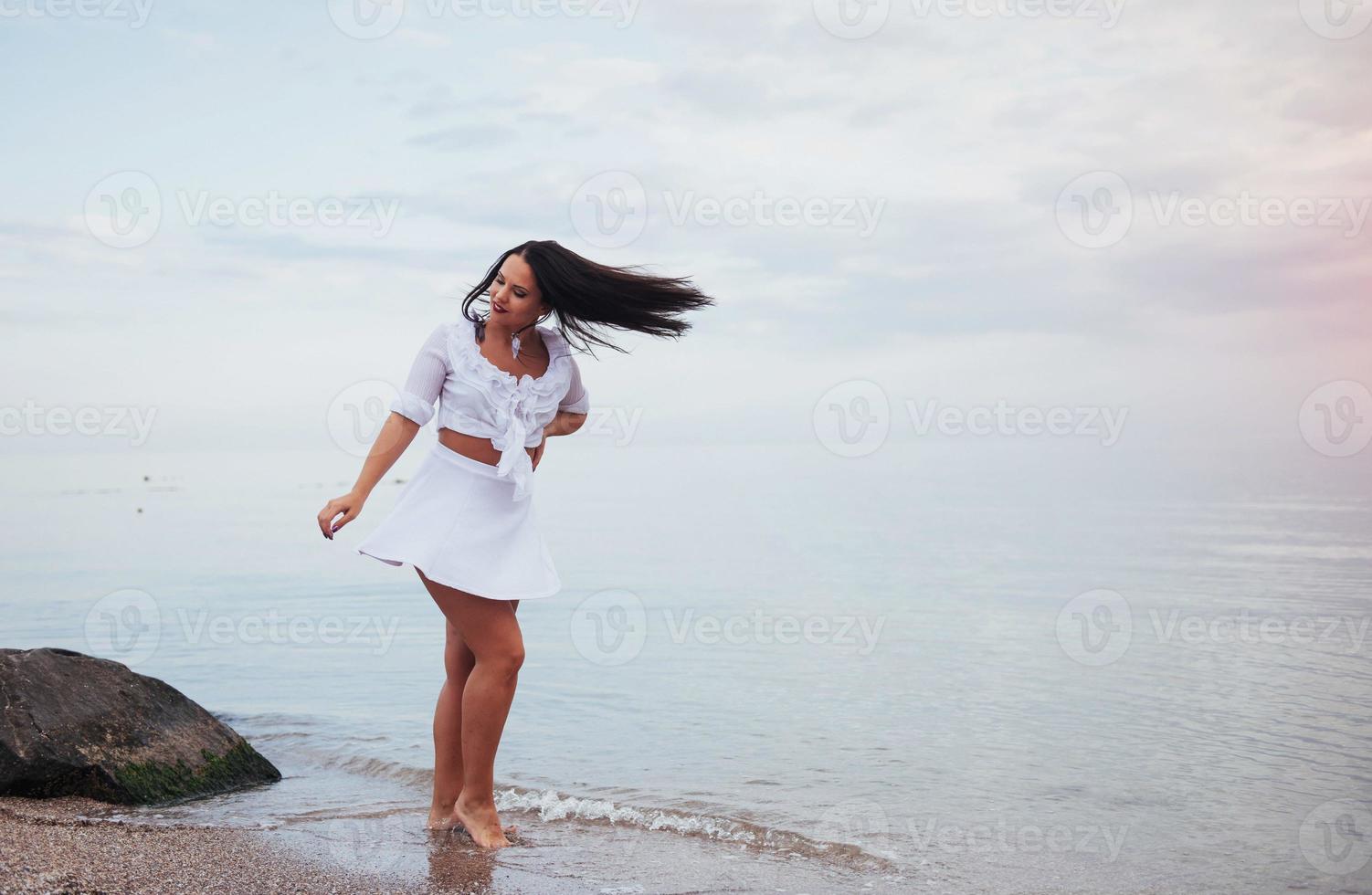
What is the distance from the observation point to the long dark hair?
462 cm

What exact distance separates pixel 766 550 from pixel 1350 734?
37.4ft

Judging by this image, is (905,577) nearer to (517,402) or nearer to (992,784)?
(992,784)

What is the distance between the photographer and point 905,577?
1454 cm

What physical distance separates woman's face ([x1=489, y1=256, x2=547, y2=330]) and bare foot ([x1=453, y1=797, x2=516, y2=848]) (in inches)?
76.1

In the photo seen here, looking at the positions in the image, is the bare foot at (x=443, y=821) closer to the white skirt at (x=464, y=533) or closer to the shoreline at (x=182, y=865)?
the shoreline at (x=182, y=865)

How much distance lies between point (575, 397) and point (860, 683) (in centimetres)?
465

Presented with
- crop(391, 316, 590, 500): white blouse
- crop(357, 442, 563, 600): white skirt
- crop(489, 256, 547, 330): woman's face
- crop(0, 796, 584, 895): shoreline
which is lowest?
crop(0, 796, 584, 895): shoreline

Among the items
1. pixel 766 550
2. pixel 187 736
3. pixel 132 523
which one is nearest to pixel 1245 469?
pixel 766 550

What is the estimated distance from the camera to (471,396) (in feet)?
14.9

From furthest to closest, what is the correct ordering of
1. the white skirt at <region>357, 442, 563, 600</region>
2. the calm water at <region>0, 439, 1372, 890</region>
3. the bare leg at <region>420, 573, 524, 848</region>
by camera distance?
the calm water at <region>0, 439, 1372, 890</region> < the bare leg at <region>420, 573, 524, 848</region> < the white skirt at <region>357, 442, 563, 600</region>

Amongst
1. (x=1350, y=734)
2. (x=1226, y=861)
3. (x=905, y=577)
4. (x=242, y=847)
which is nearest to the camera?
(x=242, y=847)

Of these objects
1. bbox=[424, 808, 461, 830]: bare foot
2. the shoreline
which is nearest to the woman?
bbox=[424, 808, 461, 830]: bare foot

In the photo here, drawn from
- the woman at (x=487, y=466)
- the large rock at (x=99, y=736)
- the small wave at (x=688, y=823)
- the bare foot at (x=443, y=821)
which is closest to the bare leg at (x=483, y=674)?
the woman at (x=487, y=466)

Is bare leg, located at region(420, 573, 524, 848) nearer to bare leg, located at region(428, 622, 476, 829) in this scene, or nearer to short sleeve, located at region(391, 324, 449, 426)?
bare leg, located at region(428, 622, 476, 829)
